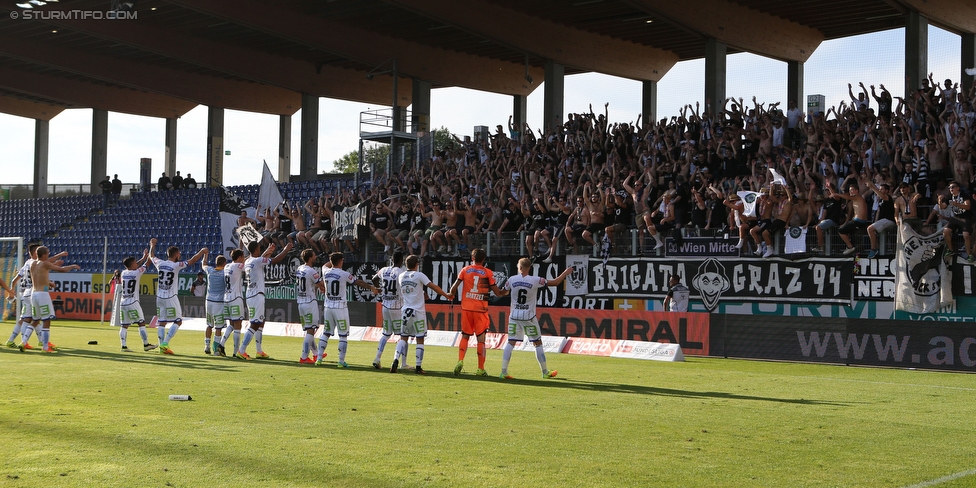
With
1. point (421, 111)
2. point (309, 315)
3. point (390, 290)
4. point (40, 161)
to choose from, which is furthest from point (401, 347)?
point (40, 161)

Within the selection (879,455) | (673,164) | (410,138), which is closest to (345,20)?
(410,138)

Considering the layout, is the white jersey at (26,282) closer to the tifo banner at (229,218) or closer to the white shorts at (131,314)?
the white shorts at (131,314)

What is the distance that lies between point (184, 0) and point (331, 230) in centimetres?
954

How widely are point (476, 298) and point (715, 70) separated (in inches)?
874

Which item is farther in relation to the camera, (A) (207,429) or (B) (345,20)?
(B) (345,20)

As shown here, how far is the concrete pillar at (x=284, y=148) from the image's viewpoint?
169 ft

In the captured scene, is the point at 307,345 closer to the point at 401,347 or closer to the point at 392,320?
the point at 392,320

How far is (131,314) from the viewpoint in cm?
2155

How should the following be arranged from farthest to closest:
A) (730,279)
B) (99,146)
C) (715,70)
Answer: (99,146)
(715,70)
(730,279)

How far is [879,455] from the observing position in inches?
351

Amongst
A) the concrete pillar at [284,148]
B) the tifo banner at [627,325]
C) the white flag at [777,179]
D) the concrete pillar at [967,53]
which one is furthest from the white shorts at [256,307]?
the concrete pillar at [284,148]

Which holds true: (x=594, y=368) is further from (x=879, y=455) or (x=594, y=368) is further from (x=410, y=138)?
(x=410, y=138)

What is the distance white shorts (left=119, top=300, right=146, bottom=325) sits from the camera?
21359 mm

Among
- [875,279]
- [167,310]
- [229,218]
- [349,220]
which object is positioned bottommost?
[167,310]
